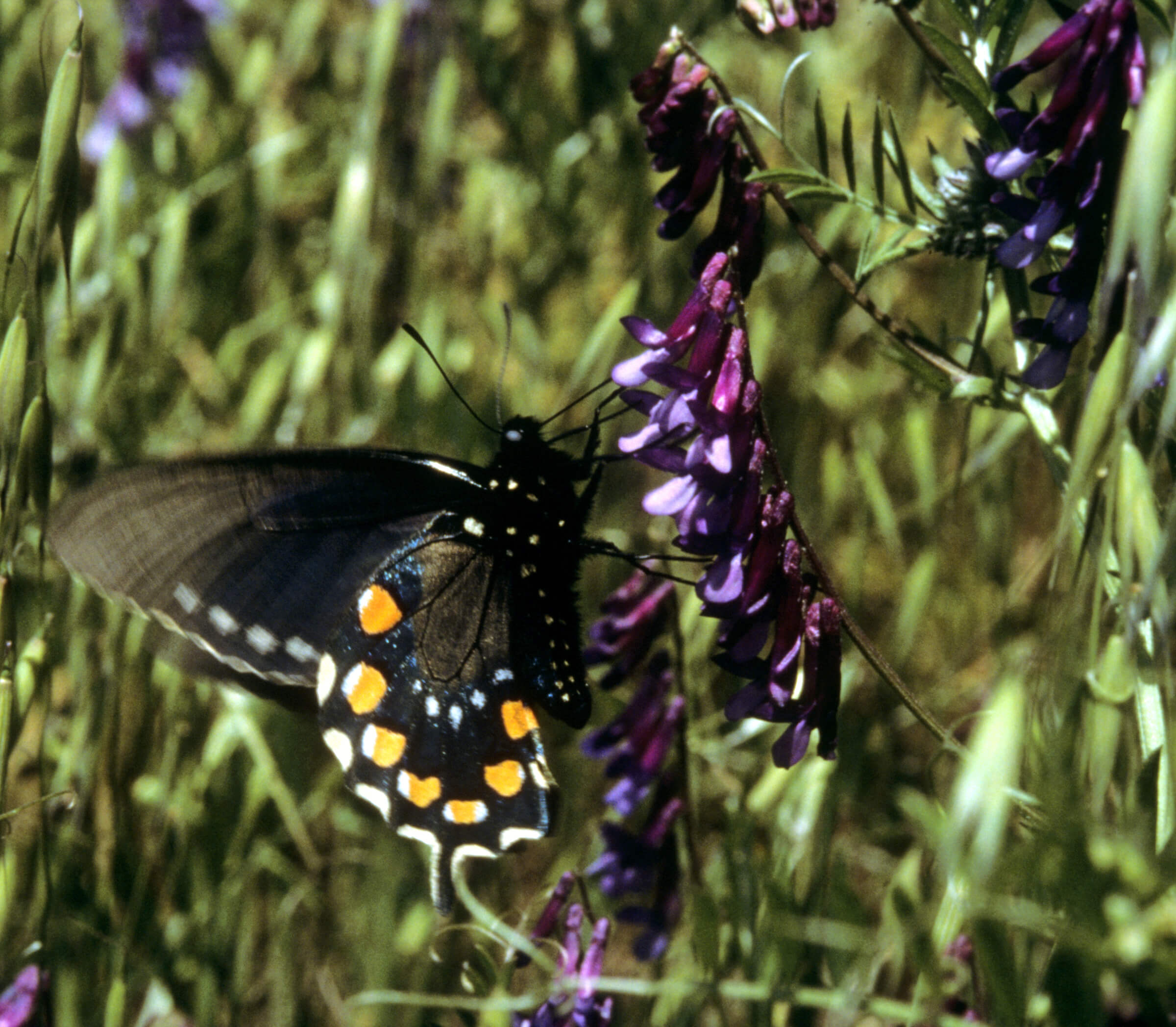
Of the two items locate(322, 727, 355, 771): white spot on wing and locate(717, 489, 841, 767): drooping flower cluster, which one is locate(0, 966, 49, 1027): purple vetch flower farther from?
locate(717, 489, 841, 767): drooping flower cluster

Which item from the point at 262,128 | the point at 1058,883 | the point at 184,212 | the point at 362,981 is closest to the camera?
the point at 1058,883

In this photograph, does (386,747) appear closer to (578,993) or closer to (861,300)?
(578,993)

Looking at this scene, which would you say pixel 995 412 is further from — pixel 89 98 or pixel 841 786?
pixel 89 98

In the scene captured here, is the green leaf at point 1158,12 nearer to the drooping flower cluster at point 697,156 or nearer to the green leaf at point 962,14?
the green leaf at point 962,14

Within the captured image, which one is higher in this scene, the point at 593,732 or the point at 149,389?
the point at 149,389

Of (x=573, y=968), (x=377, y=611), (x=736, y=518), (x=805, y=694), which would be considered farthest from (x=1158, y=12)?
(x=377, y=611)

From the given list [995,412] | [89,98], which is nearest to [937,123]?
[995,412]

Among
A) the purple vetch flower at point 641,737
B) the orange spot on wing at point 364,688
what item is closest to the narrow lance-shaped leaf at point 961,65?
the purple vetch flower at point 641,737
